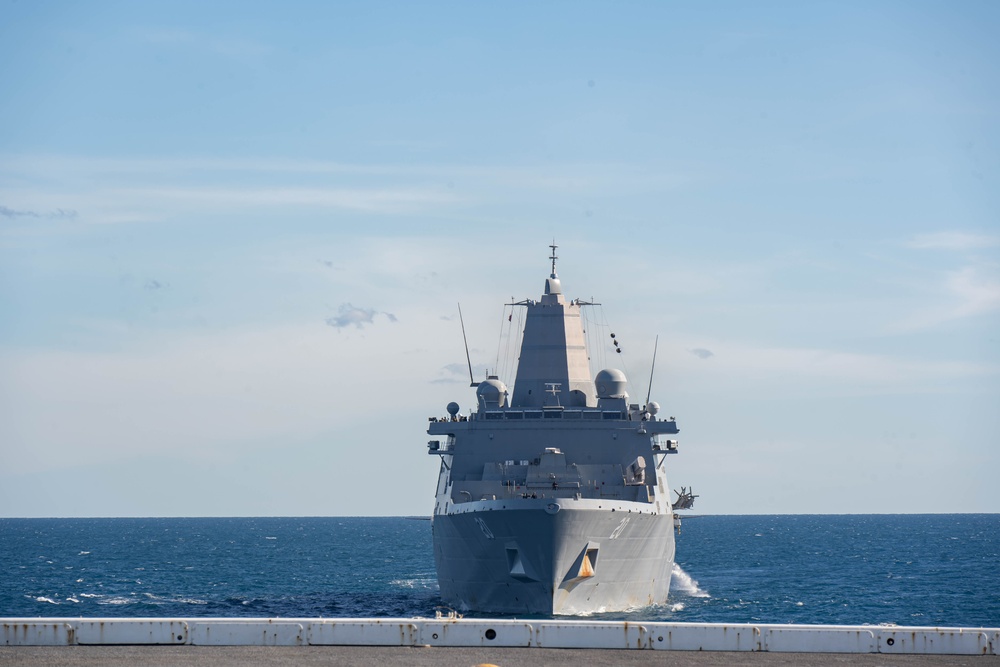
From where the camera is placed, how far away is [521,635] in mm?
20797

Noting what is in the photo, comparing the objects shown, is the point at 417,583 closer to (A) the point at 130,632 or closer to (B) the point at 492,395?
(B) the point at 492,395

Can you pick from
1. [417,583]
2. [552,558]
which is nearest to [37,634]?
[552,558]

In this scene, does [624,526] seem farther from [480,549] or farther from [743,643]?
[743,643]

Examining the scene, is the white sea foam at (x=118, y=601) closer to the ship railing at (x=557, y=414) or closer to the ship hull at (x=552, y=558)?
the ship hull at (x=552, y=558)

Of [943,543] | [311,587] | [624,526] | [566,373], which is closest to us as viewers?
[624,526]

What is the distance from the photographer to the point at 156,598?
52.7 metres

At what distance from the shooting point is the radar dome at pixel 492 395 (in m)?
44.7

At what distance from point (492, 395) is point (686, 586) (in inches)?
721

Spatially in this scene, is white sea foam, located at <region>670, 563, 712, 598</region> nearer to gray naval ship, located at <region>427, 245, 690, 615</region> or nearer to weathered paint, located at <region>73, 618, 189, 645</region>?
gray naval ship, located at <region>427, 245, 690, 615</region>

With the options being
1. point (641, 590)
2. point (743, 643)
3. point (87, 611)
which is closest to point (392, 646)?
point (743, 643)

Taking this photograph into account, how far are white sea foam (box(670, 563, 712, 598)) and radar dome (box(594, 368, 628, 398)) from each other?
1227 cm

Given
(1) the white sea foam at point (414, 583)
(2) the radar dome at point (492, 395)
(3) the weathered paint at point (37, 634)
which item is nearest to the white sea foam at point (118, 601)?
(1) the white sea foam at point (414, 583)

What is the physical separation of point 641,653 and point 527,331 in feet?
88.2

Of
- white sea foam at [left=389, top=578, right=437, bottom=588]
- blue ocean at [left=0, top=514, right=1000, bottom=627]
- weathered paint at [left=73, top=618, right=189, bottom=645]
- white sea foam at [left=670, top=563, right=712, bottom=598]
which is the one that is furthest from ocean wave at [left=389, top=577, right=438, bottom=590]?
weathered paint at [left=73, top=618, right=189, bottom=645]
